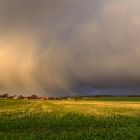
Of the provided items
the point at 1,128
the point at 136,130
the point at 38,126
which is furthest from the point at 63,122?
the point at 136,130

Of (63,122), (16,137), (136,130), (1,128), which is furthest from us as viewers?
(63,122)

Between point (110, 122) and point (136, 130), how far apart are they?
701 centimetres

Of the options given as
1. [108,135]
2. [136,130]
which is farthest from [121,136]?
[136,130]

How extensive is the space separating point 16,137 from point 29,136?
98 cm

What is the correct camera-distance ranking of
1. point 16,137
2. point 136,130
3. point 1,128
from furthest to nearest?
point 1,128, point 136,130, point 16,137

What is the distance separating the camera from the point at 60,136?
29000 millimetres

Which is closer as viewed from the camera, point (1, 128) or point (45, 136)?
point (45, 136)

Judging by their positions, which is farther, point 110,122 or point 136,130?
point 110,122

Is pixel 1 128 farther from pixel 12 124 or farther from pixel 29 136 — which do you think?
pixel 29 136

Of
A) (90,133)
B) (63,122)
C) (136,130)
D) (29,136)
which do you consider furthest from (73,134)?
(63,122)

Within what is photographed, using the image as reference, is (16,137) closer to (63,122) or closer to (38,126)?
(38,126)

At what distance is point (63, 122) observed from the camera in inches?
1523

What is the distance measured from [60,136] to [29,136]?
2.37m

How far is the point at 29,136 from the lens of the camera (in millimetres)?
28719
